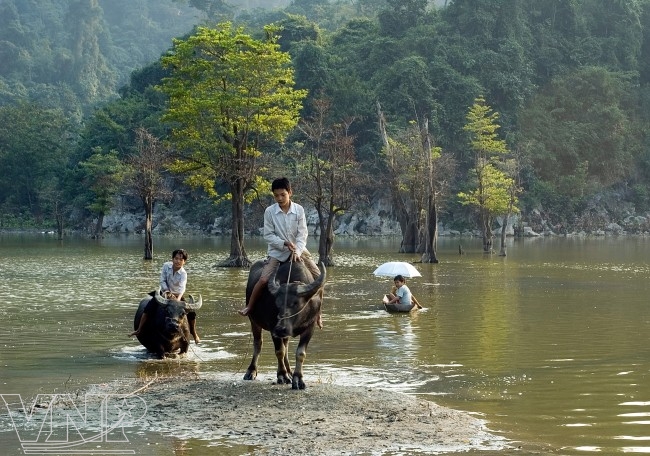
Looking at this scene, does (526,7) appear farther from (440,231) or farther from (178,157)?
(178,157)

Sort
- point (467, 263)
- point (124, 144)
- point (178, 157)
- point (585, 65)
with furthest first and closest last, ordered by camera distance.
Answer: point (585, 65)
point (124, 144)
point (178, 157)
point (467, 263)

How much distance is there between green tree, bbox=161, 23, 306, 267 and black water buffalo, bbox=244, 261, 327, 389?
28.6 metres

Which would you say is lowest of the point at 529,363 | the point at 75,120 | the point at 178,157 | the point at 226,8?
the point at 529,363

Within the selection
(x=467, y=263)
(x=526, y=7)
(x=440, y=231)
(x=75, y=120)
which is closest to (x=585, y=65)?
(x=526, y=7)

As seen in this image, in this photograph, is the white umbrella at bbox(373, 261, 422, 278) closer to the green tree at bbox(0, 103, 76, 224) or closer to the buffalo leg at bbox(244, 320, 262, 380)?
the buffalo leg at bbox(244, 320, 262, 380)

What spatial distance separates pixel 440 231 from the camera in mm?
86250

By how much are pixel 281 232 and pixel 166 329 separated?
3645mm

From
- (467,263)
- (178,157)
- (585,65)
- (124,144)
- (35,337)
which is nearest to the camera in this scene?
(35,337)

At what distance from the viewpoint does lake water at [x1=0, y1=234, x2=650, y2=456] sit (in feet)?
34.4

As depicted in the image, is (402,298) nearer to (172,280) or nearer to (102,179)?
(172,280)

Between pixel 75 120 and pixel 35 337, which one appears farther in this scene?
pixel 75 120

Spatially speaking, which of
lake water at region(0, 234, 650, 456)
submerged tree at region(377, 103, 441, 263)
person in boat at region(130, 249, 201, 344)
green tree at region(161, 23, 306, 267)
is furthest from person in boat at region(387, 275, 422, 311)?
submerged tree at region(377, 103, 441, 263)

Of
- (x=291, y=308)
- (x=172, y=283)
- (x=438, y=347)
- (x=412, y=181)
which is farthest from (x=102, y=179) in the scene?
(x=291, y=308)

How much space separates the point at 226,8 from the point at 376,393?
482 ft
